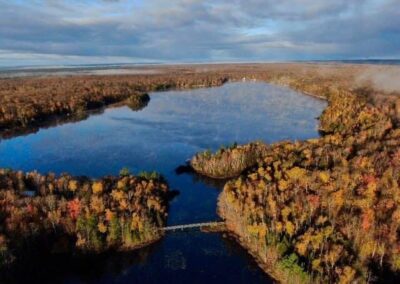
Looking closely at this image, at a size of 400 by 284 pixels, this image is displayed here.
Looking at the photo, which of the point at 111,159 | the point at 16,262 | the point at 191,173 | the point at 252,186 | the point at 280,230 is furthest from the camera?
the point at 111,159

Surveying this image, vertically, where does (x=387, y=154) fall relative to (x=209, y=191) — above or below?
above

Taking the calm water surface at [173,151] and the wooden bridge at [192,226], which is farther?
the wooden bridge at [192,226]

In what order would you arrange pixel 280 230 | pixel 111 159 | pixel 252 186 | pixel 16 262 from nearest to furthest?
pixel 16 262 → pixel 280 230 → pixel 252 186 → pixel 111 159

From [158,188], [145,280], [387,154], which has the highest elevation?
[387,154]

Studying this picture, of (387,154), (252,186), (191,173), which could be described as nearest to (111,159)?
(191,173)

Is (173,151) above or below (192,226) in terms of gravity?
above

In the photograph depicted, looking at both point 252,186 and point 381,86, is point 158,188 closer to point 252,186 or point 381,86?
point 252,186

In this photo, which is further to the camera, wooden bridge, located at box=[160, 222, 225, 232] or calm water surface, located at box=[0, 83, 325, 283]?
wooden bridge, located at box=[160, 222, 225, 232]

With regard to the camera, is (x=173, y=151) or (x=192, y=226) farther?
(x=173, y=151)
